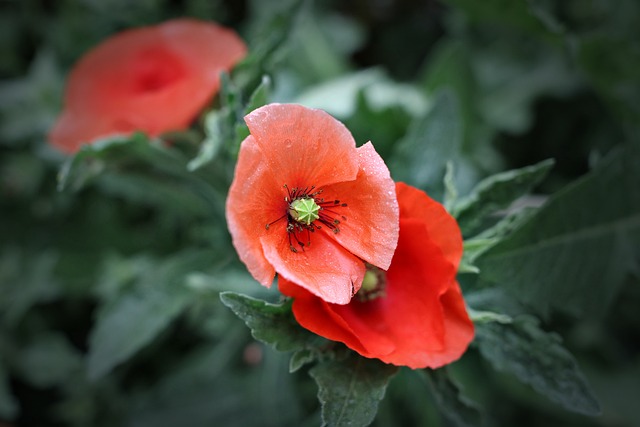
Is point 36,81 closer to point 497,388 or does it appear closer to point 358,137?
point 358,137

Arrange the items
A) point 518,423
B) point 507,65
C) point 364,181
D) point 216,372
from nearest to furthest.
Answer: point 364,181 → point 216,372 → point 518,423 → point 507,65

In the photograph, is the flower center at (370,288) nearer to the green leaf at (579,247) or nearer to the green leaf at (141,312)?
the green leaf at (579,247)

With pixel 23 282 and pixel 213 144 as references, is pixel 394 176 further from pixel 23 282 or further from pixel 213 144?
pixel 23 282

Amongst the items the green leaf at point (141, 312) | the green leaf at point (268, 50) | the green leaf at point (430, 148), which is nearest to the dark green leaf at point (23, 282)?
the green leaf at point (141, 312)

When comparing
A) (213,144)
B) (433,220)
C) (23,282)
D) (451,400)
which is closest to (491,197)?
(433,220)

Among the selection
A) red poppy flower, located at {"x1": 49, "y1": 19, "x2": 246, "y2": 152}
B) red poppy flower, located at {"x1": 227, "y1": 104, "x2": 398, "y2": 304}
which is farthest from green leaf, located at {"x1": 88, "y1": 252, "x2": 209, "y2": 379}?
red poppy flower, located at {"x1": 227, "y1": 104, "x2": 398, "y2": 304}

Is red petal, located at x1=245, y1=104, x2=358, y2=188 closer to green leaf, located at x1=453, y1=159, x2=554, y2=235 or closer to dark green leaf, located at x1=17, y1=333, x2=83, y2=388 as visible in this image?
green leaf, located at x1=453, y1=159, x2=554, y2=235

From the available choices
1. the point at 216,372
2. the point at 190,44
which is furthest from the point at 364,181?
the point at 216,372
